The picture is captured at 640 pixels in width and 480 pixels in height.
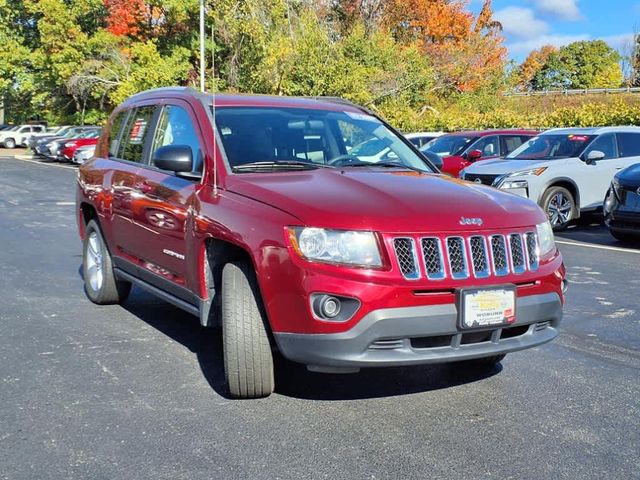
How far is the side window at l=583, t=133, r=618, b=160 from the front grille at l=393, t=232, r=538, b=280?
9521mm

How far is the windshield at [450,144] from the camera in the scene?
15.9 metres

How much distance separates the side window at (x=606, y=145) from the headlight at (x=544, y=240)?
29.8ft

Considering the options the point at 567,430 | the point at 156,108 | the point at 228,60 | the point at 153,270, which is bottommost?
the point at 567,430

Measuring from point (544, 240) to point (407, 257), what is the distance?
1059mm

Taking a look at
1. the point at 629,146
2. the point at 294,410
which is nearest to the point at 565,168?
the point at 629,146

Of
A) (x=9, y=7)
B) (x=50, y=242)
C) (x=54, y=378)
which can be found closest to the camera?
(x=54, y=378)

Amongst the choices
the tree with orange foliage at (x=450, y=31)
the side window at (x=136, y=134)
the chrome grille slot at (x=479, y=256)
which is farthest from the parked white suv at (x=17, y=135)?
the chrome grille slot at (x=479, y=256)

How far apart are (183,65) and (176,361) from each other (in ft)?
120

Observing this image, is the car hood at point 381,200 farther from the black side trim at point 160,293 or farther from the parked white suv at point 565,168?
the parked white suv at point 565,168

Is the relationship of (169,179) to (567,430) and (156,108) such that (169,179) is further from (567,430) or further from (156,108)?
(567,430)

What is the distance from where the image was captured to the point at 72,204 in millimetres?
15289

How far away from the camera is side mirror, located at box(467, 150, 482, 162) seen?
1431 cm

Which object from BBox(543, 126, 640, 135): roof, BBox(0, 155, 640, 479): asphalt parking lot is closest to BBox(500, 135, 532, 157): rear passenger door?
BBox(543, 126, 640, 135): roof

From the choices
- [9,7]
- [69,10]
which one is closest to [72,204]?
[69,10]
